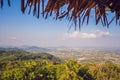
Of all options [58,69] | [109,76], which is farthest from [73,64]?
[109,76]

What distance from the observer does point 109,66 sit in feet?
362

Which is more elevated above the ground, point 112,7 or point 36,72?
point 112,7

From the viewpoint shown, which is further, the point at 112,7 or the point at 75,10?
the point at 75,10

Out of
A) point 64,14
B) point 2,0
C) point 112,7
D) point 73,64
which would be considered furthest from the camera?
point 73,64

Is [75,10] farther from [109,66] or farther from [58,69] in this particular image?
[109,66]

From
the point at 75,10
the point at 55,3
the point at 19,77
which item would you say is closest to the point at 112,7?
the point at 75,10

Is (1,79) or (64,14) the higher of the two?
(64,14)

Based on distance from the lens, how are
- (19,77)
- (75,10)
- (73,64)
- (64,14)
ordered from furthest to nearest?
(73,64) → (19,77) → (64,14) → (75,10)

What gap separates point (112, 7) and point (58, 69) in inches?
2919

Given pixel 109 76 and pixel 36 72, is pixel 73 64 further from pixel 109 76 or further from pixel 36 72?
pixel 109 76

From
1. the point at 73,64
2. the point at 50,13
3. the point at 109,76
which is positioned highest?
the point at 50,13

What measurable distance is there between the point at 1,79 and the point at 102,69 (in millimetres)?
57723

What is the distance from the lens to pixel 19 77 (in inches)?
2625

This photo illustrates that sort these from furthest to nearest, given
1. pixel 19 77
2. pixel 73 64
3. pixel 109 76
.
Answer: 1. pixel 109 76
2. pixel 73 64
3. pixel 19 77
